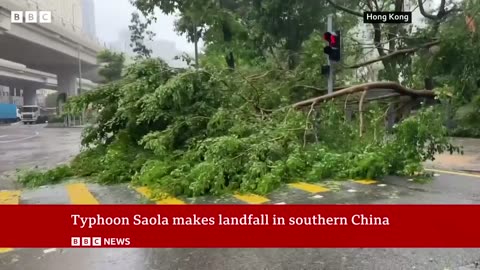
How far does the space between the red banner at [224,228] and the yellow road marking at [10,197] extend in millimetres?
2823

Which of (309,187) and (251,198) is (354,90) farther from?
(251,198)

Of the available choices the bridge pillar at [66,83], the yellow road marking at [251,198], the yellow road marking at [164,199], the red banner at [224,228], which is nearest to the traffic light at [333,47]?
the yellow road marking at [251,198]

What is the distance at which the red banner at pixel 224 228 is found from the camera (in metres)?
3.62

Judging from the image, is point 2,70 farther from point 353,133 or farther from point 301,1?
point 353,133

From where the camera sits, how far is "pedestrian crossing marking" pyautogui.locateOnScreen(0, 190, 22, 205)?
6.76 m

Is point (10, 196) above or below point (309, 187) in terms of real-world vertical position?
below

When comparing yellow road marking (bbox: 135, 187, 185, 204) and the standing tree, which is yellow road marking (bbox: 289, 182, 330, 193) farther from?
the standing tree

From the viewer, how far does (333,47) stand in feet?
32.4

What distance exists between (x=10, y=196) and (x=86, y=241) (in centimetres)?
436

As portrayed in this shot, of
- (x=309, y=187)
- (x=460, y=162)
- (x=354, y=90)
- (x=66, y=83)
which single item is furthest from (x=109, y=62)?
(x=309, y=187)

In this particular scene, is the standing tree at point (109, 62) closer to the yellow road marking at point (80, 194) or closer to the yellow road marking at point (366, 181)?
the yellow road marking at point (80, 194)

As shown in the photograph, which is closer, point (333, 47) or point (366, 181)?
point (366, 181)

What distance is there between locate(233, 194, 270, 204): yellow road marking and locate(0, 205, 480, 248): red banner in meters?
1.87

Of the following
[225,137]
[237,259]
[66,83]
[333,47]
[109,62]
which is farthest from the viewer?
[66,83]
